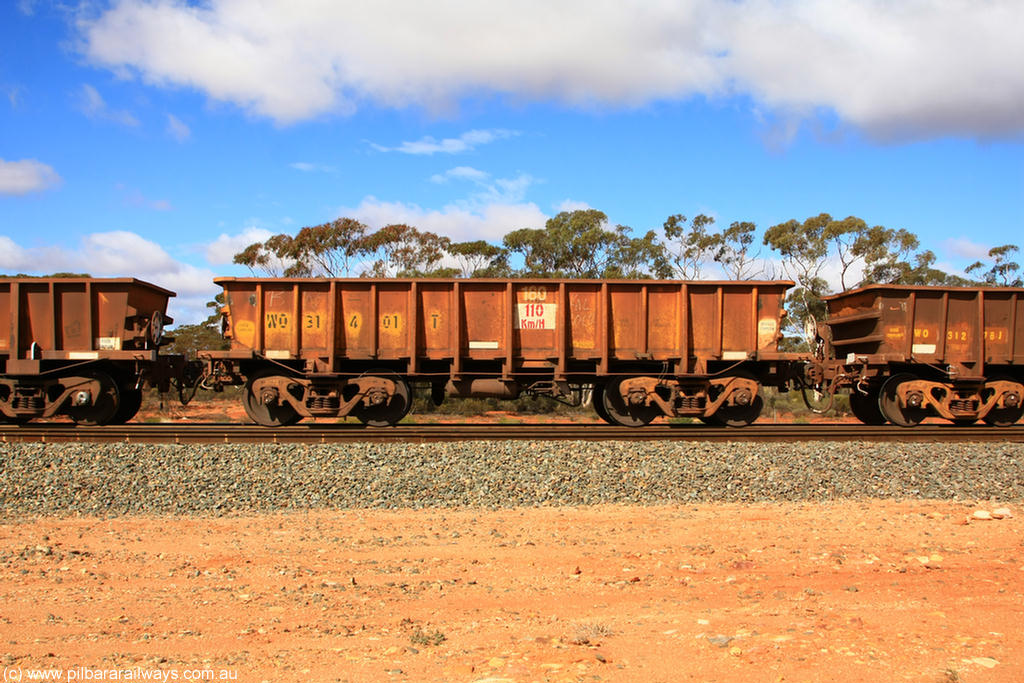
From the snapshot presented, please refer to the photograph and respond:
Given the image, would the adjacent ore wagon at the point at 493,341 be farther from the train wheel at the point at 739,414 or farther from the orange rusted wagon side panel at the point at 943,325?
the orange rusted wagon side panel at the point at 943,325

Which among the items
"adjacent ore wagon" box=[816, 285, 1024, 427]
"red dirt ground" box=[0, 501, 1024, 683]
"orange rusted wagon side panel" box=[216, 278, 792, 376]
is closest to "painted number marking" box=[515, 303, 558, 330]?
"orange rusted wagon side panel" box=[216, 278, 792, 376]

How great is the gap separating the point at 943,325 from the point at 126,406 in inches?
627

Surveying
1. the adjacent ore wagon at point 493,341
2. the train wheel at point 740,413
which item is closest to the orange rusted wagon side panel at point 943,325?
the adjacent ore wagon at point 493,341

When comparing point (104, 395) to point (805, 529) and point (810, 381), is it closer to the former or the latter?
point (805, 529)

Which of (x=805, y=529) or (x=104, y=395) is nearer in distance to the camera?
(x=805, y=529)

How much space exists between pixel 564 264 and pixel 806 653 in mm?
35352

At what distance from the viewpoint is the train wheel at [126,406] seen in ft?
48.4

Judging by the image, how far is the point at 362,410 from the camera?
1409 cm

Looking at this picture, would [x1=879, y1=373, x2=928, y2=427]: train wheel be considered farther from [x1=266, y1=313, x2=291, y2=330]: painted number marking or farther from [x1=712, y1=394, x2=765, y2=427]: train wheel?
[x1=266, y1=313, x2=291, y2=330]: painted number marking

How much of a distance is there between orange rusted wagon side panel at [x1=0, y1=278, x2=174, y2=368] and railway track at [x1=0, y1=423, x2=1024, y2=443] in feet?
4.88

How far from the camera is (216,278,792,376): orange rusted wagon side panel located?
45.7 ft

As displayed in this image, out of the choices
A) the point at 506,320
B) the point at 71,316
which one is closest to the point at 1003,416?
the point at 506,320

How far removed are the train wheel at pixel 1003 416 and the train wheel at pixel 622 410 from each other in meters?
6.87

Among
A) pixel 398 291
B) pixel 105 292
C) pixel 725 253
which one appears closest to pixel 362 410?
pixel 398 291
